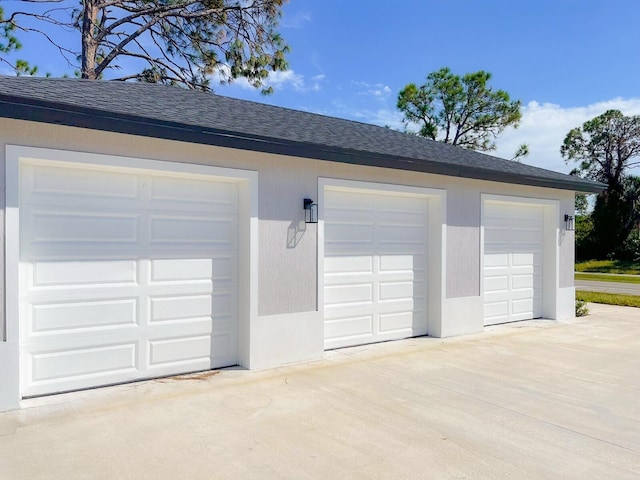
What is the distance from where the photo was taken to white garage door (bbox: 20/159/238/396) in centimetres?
476

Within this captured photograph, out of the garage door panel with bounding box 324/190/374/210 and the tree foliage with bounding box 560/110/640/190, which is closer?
the garage door panel with bounding box 324/190/374/210

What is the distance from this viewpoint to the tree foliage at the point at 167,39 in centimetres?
1358

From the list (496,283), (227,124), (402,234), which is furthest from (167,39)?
(496,283)

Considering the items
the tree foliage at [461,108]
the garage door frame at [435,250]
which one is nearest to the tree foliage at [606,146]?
the tree foliage at [461,108]

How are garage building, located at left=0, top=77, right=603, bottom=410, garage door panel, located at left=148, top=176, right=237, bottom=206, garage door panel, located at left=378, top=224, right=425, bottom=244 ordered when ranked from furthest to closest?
garage door panel, located at left=378, top=224, right=425, bottom=244 → garage door panel, located at left=148, top=176, right=237, bottom=206 → garage building, located at left=0, top=77, right=603, bottom=410

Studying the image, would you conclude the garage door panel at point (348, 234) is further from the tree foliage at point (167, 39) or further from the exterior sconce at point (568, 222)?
the tree foliage at point (167, 39)

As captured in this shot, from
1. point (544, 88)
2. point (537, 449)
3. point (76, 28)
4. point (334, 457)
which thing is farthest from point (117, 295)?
point (544, 88)

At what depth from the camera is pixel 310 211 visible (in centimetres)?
620

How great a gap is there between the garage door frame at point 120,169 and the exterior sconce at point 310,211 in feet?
2.34

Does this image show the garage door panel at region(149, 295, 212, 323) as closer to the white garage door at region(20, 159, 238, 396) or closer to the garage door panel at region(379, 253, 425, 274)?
the white garage door at region(20, 159, 238, 396)

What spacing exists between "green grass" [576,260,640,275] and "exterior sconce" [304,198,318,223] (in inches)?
1065

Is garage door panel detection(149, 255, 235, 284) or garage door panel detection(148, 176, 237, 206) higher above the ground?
garage door panel detection(148, 176, 237, 206)

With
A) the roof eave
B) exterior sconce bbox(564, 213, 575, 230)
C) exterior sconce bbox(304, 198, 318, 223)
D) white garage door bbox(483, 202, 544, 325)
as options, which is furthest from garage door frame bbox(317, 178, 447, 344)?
exterior sconce bbox(564, 213, 575, 230)

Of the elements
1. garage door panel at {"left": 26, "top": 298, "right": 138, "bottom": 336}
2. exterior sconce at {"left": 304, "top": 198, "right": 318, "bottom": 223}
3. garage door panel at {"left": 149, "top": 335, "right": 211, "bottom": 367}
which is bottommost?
garage door panel at {"left": 149, "top": 335, "right": 211, "bottom": 367}
